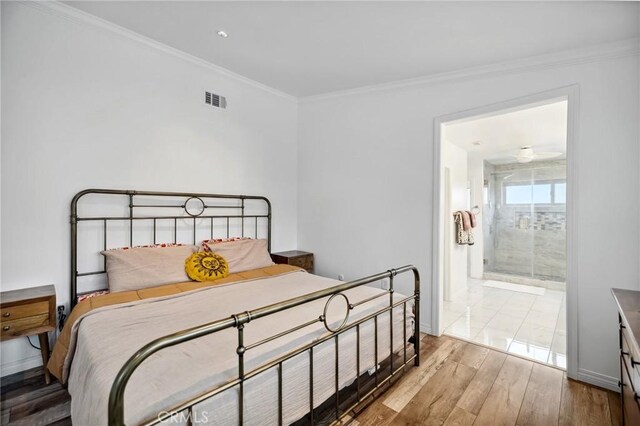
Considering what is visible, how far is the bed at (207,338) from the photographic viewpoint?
3.77 feet

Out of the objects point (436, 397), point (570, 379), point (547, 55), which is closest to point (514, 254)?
point (570, 379)

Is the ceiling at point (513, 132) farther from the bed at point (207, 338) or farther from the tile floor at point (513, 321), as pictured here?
the bed at point (207, 338)

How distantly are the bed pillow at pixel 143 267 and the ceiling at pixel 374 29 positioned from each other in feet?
6.23

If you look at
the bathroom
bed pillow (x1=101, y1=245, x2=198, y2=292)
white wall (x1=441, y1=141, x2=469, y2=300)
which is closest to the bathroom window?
the bathroom

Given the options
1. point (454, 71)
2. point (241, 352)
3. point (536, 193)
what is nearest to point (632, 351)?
point (241, 352)

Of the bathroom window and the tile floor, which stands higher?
the bathroom window

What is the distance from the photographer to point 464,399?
205cm

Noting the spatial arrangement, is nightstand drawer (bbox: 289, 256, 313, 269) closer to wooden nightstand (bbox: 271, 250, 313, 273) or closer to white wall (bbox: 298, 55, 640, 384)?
wooden nightstand (bbox: 271, 250, 313, 273)

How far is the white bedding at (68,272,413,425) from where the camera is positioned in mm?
1160

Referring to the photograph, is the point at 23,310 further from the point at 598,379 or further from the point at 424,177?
the point at 598,379

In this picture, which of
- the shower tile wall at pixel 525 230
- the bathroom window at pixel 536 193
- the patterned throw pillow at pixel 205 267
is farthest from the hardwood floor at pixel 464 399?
the bathroom window at pixel 536 193

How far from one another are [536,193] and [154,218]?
6.41m

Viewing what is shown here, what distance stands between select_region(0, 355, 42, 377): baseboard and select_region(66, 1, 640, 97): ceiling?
271 cm

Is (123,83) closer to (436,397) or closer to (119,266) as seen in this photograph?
(119,266)
